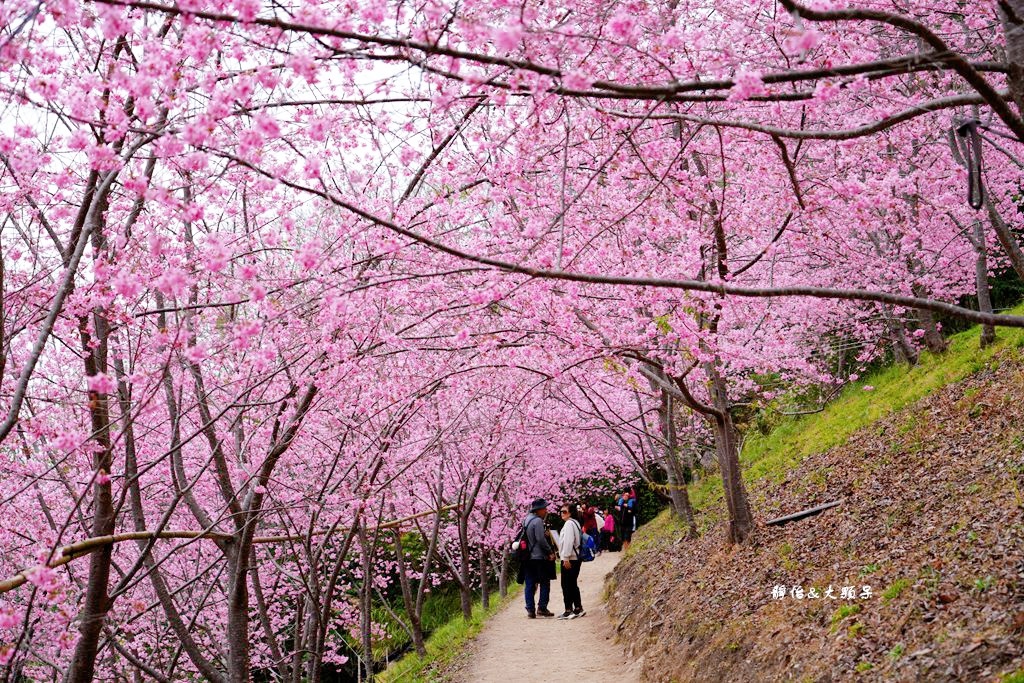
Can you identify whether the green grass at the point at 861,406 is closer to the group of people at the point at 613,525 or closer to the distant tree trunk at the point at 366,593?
Answer: the group of people at the point at 613,525

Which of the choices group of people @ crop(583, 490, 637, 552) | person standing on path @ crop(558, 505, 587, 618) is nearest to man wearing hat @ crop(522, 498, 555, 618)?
person standing on path @ crop(558, 505, 587, 618)

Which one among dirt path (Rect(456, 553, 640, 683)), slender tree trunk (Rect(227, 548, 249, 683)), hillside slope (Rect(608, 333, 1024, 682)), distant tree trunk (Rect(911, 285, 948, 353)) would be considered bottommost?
dirt path (Rect(456, 553, 640, 683))

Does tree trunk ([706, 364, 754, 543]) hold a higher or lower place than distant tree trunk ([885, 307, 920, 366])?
lower

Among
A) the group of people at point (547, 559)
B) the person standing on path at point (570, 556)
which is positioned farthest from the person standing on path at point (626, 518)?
the person standing on path at point (570, 556)

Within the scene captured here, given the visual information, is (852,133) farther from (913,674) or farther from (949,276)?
(949,276)

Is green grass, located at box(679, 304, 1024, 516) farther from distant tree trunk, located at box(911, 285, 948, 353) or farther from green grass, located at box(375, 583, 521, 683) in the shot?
green grass, located at box(375, 583, 521, 683)

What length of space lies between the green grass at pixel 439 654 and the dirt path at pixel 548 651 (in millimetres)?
342

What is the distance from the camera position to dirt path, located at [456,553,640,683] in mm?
Result: 8805

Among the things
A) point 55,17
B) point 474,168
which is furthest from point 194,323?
point 55,17

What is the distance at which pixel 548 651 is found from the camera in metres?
10.2

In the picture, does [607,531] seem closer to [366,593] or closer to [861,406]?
[861,406]

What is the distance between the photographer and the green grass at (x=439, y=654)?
1176 cm

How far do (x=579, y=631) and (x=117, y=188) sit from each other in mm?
8454

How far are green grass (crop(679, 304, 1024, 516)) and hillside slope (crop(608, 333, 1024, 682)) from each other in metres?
0.08
